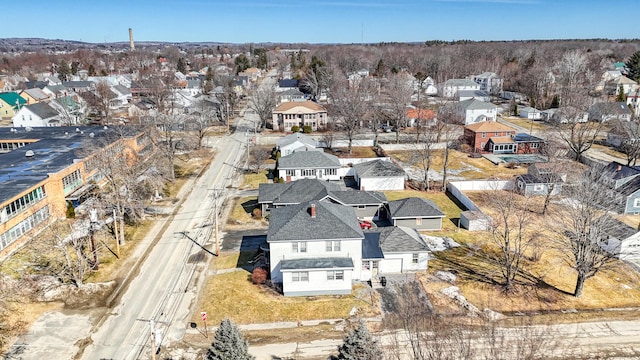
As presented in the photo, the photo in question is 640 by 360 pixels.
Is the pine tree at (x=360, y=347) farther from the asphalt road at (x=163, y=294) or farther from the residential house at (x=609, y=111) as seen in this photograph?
the residential house at (x=609, y=111)

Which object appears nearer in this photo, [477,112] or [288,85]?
[477,112]

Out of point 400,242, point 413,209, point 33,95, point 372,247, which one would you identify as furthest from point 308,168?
point 33,95

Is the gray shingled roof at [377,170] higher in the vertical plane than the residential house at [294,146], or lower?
lower

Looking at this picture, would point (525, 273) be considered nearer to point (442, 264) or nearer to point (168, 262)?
point (442, 264)

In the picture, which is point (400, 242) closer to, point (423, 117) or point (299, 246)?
point (299, 246)

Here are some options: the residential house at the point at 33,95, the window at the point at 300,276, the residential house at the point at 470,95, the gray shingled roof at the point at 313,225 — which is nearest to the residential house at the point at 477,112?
the residential house at the point at 470,95

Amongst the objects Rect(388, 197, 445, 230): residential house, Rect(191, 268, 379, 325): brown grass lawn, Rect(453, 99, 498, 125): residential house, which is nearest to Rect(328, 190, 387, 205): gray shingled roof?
Rect(388, 197, 445, 230): residential house
